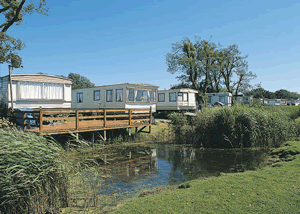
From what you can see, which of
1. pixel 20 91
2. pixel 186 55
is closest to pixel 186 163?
pixel 20 91

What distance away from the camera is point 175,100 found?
1045 inches

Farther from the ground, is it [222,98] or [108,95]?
[222,98]

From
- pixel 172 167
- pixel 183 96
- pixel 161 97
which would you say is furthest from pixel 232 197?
pixel 161 97

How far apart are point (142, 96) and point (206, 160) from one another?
10.8m

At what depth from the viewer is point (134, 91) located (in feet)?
62.6

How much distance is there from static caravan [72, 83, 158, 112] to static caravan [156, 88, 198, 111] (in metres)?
6.03

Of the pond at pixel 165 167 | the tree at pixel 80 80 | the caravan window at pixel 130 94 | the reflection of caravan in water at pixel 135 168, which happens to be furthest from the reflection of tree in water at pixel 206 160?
the tree at pixel 80 80

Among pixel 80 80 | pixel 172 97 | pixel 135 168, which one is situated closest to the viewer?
pixel 135 168

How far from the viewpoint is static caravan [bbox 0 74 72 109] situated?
1488 cm

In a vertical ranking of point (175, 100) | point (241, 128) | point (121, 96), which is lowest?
point (241, 128)

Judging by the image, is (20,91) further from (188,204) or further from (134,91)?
(188,204)

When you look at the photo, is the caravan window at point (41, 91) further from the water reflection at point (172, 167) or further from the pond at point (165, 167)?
the water reflection at point (172, 167)

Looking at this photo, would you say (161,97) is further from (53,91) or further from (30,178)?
(30,178)

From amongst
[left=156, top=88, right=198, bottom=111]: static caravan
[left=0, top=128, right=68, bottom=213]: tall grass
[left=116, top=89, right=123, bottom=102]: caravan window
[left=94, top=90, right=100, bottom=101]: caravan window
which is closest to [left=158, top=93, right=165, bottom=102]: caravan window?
[left=156, top=88, right=198, bottom=111]: static caravan
